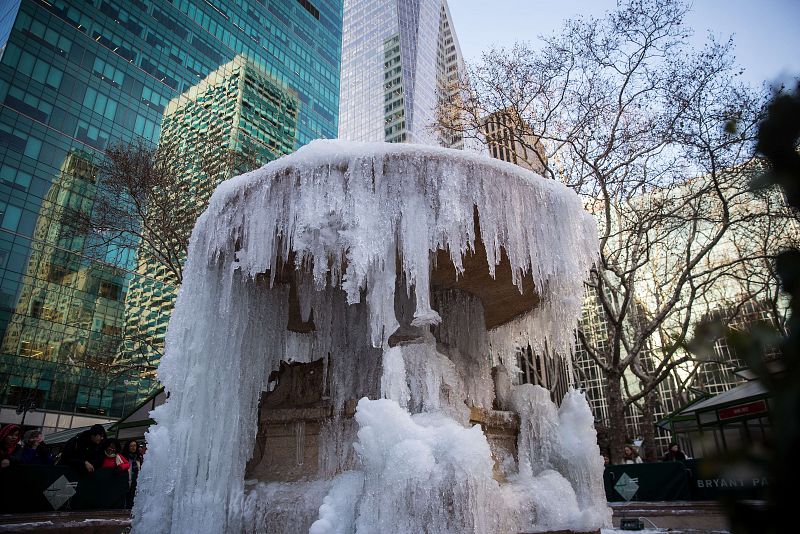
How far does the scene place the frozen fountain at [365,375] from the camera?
5.00 metres

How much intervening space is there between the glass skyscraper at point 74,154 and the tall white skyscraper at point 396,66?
38.9 m

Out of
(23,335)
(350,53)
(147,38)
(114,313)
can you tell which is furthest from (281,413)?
→ (350,53)

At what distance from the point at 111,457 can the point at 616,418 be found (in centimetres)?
1227

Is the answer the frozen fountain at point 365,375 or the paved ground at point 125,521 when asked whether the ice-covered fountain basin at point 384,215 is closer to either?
the frozen fountain at point 365,375

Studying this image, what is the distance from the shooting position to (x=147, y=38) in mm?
50594

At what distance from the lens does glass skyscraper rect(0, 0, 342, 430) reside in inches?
1454

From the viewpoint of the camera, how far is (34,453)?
31.5 feet

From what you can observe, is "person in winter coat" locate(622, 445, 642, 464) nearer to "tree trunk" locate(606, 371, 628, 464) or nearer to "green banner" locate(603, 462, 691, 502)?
"tree trunk" locate(606, 371, 628, 464)

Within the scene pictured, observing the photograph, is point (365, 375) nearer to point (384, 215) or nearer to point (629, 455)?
point (384, 215)

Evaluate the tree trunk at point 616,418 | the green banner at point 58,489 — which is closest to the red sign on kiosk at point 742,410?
the tree trunk at point 616,418

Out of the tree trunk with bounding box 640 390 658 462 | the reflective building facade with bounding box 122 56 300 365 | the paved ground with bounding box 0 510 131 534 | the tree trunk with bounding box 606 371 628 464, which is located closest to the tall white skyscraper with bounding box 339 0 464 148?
the reflective building facade with bounding box 122 56 300 365

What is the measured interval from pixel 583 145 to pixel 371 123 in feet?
271

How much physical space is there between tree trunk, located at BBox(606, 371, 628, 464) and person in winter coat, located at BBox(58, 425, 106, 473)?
1226 cm

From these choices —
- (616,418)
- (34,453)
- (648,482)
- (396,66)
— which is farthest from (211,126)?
(396,66)
